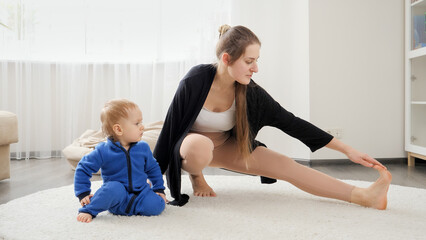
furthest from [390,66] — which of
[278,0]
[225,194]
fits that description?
[225,194]

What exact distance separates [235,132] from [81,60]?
228cm

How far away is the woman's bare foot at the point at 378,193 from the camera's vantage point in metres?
1.65

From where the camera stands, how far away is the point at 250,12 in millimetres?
3404

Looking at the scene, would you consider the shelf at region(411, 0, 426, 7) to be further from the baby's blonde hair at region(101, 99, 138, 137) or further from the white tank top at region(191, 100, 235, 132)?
the baby's blonde hair at region(101, 99, 138, 137)

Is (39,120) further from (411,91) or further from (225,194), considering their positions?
(411,91)

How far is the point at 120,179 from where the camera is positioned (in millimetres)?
1520

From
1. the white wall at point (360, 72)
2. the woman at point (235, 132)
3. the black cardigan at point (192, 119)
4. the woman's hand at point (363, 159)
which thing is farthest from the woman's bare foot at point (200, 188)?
the white wall at point (360, 72)

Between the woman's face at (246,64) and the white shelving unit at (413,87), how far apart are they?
6.09 ft

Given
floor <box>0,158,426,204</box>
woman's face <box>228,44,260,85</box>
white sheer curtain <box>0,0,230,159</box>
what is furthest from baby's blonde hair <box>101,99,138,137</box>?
white sheer curtain <box>0,0,230,159</box>

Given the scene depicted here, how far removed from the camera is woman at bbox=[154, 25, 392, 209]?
1689 millimetres

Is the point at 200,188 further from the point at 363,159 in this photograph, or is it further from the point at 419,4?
the point at 419,4

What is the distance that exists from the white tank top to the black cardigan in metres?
0.08

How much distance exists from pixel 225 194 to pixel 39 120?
94.9 inches

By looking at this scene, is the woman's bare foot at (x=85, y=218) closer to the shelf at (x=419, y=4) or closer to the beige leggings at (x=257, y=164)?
the beige leggings at (x=257, y=164)
